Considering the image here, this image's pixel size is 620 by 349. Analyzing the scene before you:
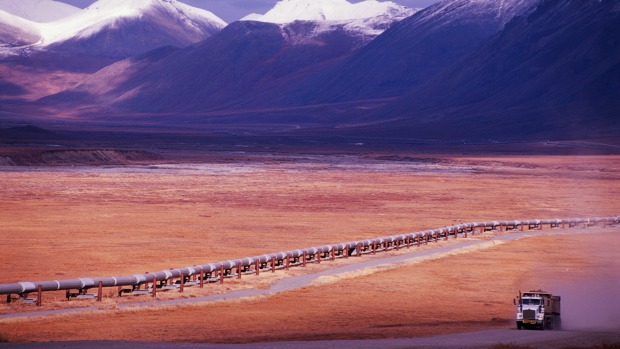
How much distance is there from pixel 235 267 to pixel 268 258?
5.12ft

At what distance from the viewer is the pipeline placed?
1181 inches

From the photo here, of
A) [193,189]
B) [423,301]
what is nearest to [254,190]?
[193,189]

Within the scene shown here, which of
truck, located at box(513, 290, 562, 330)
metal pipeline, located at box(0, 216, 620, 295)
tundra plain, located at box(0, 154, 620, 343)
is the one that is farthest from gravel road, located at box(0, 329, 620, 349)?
metal pipeline, located at box(0, 216, 620, 295)

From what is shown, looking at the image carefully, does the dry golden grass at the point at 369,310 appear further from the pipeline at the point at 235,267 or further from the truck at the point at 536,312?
the pipeline at the point at 235,267

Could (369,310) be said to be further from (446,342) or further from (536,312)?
(446,342)

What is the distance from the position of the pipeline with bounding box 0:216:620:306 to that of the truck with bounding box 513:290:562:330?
32.1ft

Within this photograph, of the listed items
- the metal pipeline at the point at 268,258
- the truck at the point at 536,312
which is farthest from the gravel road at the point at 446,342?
the metal pipeline at the point at 268,258

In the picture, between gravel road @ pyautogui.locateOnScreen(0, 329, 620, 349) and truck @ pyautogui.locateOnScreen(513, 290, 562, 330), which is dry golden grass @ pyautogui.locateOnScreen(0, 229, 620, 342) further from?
gravel road @ pyautogui.locateOnScreen(0, 329, 620, 349)

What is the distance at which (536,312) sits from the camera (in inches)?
1064

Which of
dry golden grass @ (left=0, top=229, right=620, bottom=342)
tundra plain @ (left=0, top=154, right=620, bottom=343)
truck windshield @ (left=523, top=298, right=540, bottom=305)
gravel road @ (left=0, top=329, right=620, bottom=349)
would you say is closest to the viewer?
gravel road @ (left=0, top=329, right=620, bottom=349)

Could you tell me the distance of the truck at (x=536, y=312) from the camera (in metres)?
27.0

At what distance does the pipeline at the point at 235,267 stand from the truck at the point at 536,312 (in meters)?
9.78

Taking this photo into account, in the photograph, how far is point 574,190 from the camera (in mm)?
84062

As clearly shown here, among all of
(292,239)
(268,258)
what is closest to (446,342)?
(268,258)
